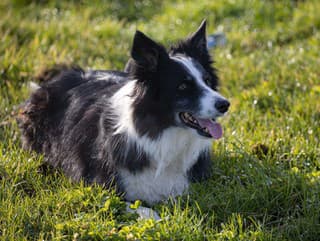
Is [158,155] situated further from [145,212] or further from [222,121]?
[222,121]

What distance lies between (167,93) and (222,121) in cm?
169

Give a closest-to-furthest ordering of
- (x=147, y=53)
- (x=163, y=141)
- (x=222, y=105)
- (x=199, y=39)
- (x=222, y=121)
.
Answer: (x=222, y=105)
(x=147, y=53)
(x=163, y=141)
(x=199, y=39)
(x=222, y=121)

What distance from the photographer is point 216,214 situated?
4.06 meters

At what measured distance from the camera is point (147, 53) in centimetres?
413

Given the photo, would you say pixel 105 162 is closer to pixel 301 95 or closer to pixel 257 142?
pixel 257 142

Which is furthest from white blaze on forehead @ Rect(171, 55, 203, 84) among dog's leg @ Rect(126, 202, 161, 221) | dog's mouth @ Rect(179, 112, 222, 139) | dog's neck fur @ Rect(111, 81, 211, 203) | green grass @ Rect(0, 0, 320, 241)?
dog's leg @ Rect(126, 202, 161, 221)

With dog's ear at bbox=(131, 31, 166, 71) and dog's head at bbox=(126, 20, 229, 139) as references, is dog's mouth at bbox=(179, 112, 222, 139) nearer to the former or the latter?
dog's head at bbox=(126, 20, 229, 139)

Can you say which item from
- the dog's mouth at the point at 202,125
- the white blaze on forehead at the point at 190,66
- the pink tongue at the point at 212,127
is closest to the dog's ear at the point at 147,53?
the white blaze on forehead at the point at 190,66

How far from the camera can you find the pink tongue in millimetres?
4160

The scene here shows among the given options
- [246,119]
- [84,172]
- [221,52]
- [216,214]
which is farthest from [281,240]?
[221,52]

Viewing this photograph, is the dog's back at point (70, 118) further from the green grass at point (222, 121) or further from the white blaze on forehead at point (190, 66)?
the white blaze on forehead at point (190, 66)

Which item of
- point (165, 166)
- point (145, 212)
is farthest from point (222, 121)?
point (145, 212)

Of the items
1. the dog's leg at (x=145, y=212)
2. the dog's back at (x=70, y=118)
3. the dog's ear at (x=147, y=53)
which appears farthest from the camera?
the dog's back at (x=70, y=118)

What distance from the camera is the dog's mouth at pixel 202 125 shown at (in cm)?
414
